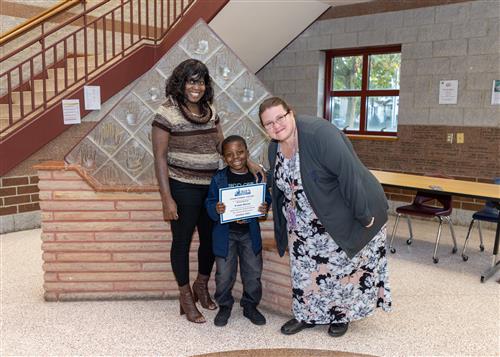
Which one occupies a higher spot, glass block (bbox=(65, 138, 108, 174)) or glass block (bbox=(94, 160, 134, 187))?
glass block (bbox=(65, 138, 108, 174))

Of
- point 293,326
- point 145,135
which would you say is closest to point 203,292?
point 293,326

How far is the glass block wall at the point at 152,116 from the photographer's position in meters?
3.01

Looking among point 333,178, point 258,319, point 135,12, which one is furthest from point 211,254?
point 135,12

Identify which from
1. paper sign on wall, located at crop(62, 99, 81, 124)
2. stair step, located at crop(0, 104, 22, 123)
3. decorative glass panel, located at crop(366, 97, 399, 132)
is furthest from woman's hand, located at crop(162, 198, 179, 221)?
decorative glass panel, located at crop(366, 97, 399, 132)

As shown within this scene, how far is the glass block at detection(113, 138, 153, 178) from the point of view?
9.89 feet

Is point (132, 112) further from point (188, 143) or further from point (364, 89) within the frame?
point (364, 89)

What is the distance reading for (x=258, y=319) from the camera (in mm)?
2789

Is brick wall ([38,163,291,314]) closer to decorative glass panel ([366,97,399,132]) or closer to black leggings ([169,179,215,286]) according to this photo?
black leggings ([169,179,215,286])

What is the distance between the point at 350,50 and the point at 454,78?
5.49ft

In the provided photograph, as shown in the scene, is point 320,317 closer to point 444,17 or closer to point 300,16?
point 444,17

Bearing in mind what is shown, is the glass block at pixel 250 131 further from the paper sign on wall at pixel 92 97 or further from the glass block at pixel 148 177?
the paper sign on wall at pixel 92 97

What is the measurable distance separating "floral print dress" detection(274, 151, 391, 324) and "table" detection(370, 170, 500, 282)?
5.10 ft

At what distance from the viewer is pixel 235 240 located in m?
2.71

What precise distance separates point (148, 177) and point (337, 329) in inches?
61.1
